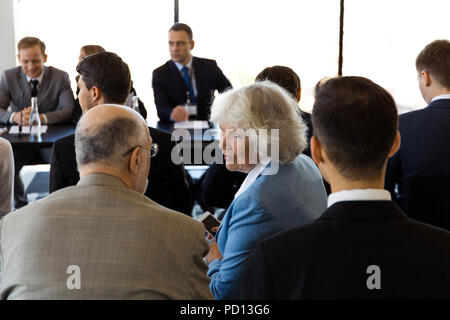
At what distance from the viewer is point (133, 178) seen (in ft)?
5.19

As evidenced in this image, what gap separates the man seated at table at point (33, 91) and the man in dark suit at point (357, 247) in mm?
4019

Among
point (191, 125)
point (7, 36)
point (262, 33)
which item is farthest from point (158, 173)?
point (262, 33)

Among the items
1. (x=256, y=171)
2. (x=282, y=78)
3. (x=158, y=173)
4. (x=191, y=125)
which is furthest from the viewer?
(x=191, y=125)

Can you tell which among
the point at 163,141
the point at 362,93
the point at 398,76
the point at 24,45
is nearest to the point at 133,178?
the point at 362,93

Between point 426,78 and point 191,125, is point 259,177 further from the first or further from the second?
point 191,125

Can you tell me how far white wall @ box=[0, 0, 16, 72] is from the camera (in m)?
6.42

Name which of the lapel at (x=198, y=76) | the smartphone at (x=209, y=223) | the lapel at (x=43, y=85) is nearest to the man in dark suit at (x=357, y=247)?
the smartphone at (x=209, y=223)

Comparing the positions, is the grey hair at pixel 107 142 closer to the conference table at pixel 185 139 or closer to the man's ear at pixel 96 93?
the man's ear at pixel 96 93

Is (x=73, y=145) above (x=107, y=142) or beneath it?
beneath

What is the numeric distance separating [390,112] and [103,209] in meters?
0.72

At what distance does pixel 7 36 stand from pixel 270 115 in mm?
5337

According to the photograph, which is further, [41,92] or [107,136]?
[41,92]

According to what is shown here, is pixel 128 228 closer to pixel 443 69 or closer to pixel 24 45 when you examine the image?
pixel 443 69

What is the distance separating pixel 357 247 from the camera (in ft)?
3.39
